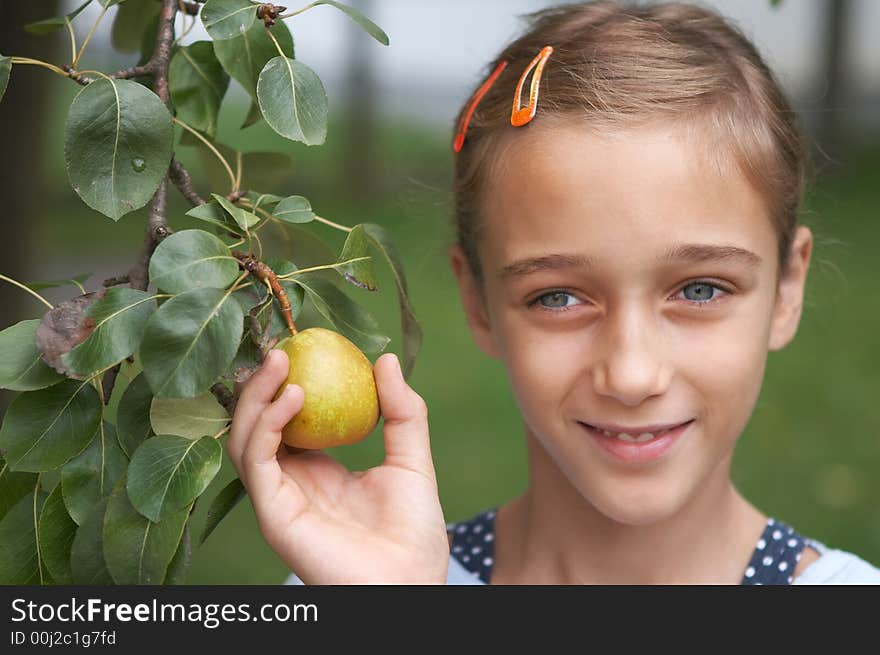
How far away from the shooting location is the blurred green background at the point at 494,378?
2.74 m

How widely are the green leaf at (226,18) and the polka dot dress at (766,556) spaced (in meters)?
1.19

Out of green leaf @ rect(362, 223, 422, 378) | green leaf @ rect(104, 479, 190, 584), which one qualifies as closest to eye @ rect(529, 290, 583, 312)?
green leaf @ rect(362, 223, 422, 378)

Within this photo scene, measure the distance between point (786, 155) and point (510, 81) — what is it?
0.53 m

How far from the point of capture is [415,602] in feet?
4.54

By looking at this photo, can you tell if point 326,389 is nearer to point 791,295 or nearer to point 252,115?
point 252,115

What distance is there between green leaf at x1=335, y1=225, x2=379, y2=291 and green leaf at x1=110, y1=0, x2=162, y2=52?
68 cm

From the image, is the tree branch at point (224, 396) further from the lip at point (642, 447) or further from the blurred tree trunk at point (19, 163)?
the blurred tree trunk at point (19, 163)

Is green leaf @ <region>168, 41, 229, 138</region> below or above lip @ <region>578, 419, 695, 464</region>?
above

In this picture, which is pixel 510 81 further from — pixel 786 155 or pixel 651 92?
A: pixel 786 155

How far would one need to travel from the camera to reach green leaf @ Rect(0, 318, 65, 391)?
1.25 meters

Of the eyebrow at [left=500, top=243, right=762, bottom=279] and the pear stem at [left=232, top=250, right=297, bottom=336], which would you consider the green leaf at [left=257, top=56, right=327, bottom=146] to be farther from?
the eyebrow at [left=500, top=243, right=762, bottom=279]

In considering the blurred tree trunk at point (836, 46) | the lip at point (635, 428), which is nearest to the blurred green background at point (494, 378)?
the lip at point (635, 428)

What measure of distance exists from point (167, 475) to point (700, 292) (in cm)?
89

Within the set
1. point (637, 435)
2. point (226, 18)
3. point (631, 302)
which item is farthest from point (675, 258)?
point (226, 18)
